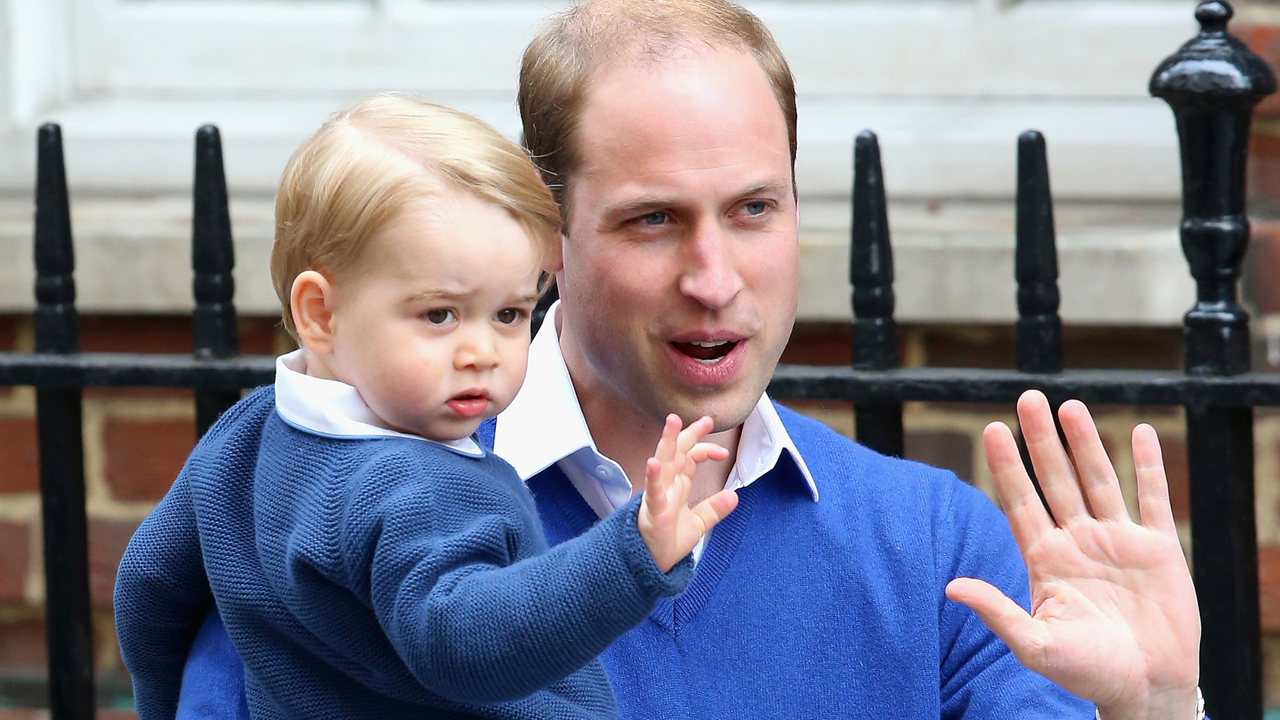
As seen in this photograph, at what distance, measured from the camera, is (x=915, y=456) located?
2932mm

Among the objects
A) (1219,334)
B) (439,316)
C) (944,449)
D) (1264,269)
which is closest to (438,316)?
(439,316)

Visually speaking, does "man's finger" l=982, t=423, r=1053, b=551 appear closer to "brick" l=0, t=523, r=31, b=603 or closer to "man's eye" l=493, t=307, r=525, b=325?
"man's eye" l=493, t=307, r=525, b=325

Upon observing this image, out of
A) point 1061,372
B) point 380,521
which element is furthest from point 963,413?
point 380,521

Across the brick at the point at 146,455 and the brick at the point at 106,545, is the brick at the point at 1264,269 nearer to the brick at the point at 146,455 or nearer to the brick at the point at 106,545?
the brick at the point at 146,455

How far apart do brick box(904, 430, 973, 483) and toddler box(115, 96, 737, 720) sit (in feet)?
4.86

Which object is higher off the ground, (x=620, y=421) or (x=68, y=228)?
(x=68, y=228)

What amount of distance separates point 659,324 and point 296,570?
65 centimetres

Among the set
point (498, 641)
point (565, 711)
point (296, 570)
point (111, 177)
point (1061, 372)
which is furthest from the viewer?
point (111, 177)

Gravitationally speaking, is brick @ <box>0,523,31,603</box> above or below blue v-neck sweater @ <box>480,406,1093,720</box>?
below

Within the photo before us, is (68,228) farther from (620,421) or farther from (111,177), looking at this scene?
(620,421)

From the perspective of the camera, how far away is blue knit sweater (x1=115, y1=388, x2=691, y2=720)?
1.26 m

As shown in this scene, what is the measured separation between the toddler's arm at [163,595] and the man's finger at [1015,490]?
0.88 m

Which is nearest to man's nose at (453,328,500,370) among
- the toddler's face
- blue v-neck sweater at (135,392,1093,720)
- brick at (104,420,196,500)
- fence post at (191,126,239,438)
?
the toddler's face

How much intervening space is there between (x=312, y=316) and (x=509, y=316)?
0.19 meters
